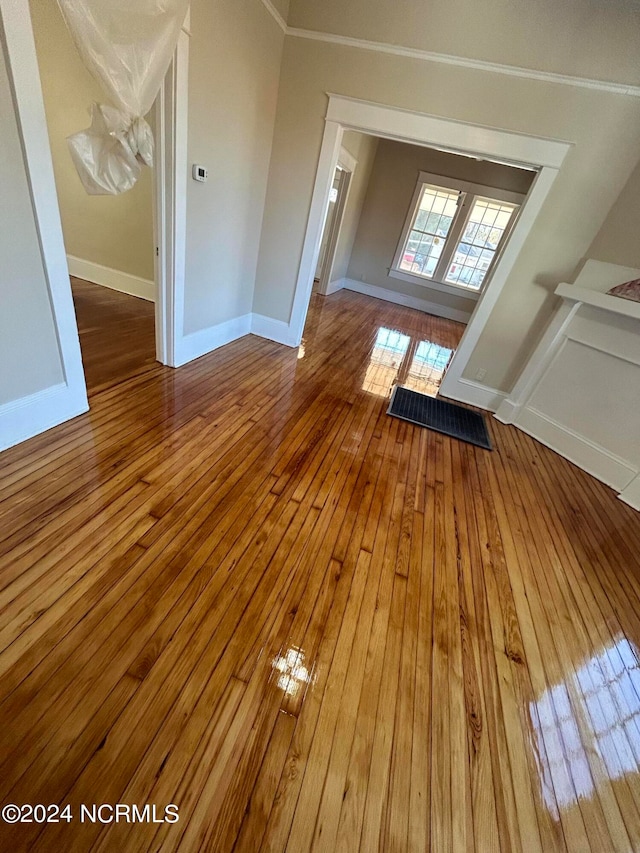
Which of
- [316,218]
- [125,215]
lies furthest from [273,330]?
[125,215]

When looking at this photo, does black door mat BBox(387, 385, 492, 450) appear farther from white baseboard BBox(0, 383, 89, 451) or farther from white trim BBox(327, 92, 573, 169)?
white baseboard BBox(0, 383, 89, 451)

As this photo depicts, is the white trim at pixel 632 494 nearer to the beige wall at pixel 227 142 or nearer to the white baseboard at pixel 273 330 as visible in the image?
the white baseboard at pixel 273 330

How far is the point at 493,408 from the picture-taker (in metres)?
3.33

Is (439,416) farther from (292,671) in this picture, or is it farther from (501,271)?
(292,671)

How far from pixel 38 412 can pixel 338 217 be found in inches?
222

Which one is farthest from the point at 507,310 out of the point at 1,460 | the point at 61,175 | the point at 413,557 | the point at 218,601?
the point at 61,175

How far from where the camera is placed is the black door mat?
2.82 meters

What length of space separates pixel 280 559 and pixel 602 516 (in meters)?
2.27

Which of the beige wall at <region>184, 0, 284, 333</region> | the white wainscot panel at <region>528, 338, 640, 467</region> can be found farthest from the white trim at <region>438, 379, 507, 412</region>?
the beige wall at <region>184, 0, 284, 333</region>

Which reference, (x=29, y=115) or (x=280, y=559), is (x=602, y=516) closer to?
(x=280, y=559)

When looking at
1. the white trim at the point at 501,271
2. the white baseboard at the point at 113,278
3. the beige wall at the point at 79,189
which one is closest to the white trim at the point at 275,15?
the beige wall at the point at 79,189

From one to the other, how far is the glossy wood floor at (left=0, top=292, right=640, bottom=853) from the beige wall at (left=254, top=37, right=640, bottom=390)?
1.70 m

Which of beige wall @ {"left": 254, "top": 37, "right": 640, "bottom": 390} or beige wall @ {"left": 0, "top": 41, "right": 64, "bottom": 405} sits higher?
beige wall @ {"left": 254, "top": 37, "right": 640, "bottom": 390}

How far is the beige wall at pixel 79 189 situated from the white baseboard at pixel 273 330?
1.30 metres
